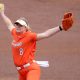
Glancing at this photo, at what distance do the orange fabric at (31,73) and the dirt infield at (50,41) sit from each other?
127 inches

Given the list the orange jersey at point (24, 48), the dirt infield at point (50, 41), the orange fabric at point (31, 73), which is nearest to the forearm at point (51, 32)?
the orange jersey at point (24, 48)

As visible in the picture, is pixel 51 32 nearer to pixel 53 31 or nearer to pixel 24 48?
pixel 53 31

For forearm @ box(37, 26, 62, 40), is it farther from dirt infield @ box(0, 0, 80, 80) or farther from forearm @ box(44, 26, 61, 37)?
dirt infield @ box(0, 0, 80, 80)

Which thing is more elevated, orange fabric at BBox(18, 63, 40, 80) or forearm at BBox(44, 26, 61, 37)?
forearm at BBox(44, 26, 61, 37)

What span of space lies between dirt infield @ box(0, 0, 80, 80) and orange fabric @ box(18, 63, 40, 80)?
3.22 m

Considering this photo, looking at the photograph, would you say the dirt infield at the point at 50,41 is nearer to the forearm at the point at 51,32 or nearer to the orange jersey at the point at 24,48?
the orange jersey at the point at 24,48

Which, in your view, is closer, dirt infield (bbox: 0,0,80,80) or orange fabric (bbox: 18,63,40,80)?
orange fabric (bbox: 18,63,40,80)

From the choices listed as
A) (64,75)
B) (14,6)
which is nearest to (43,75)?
(64,75)

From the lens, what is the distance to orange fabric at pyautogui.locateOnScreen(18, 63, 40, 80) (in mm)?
9024

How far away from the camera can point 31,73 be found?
9102mm

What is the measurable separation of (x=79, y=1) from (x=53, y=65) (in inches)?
362

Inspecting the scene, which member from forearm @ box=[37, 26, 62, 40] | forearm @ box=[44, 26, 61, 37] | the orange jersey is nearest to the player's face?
the orange jersey

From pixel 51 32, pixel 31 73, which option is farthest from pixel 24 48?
pixel 51 32

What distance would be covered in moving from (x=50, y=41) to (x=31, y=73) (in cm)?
717
